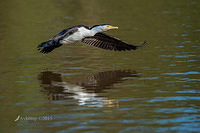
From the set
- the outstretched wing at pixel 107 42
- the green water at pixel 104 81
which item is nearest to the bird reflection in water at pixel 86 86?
the green water at pixel 104 81

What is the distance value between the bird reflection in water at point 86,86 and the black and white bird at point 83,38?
3.02 ft

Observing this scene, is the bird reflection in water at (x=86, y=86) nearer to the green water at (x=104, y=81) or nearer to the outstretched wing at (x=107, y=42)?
the green water at (x=104, y=81)

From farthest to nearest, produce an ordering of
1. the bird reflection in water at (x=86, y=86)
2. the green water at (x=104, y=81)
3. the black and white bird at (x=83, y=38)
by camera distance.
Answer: the black and white bird at (x=83, y=38) → the bird reflection in water at (x=86, y=86) → the green water at (x=104, y=81)

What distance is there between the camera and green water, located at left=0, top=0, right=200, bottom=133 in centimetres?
658

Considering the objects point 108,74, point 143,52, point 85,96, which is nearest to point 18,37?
point 143,52

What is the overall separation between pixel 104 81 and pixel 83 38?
191 centimetres

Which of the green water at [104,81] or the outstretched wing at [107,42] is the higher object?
the outstretched wing at [107,42]

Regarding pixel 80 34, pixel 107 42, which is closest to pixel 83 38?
pixel 80 34

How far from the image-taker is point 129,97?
313 inches

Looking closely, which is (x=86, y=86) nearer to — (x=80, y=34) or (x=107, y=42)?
(x=80, y=34)

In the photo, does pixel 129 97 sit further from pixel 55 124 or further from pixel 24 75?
pixel 24 75

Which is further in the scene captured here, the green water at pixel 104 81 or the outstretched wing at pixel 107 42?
the outstretched wing at pixel 107 42

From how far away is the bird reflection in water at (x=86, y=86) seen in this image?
791cm

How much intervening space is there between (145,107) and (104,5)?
19063mm
